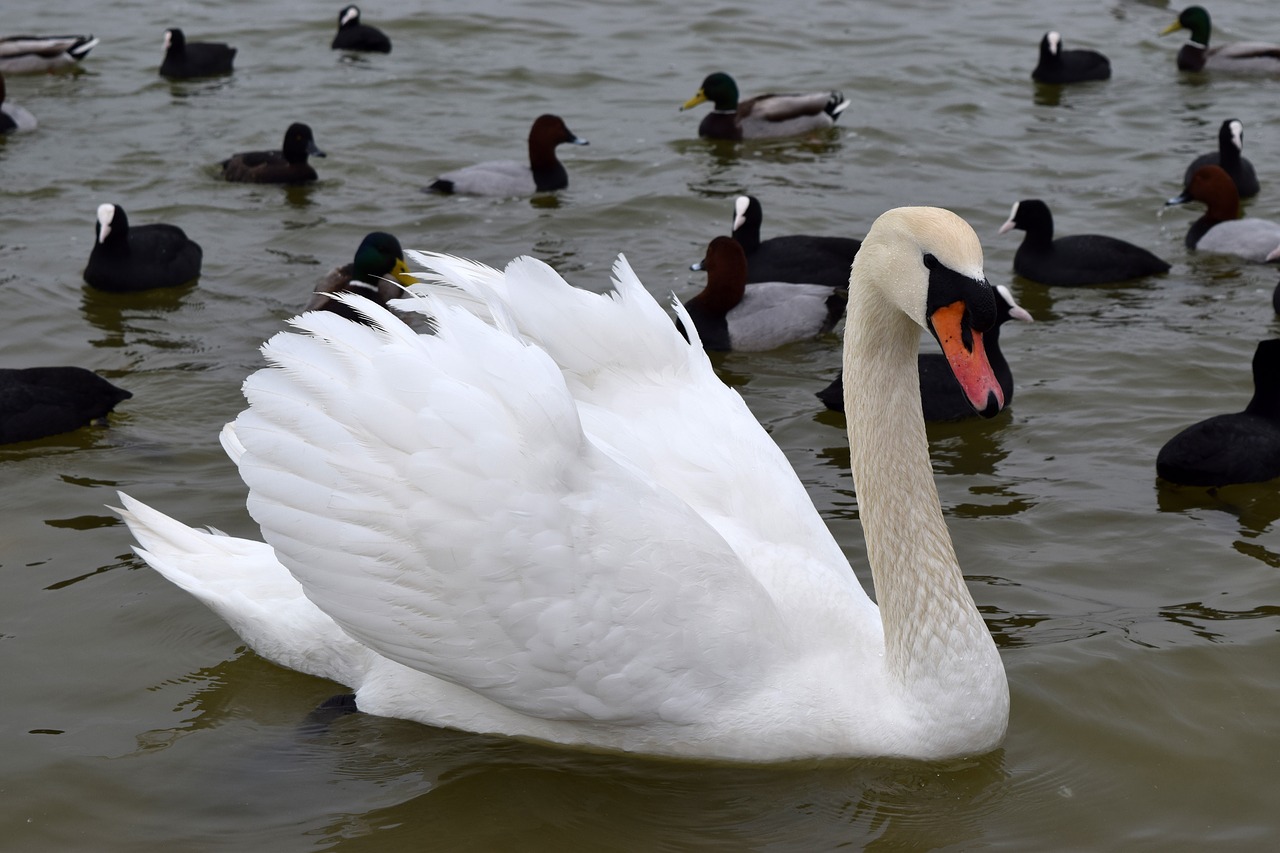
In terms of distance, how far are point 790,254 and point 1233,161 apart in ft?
12.9

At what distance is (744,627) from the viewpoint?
179 inches

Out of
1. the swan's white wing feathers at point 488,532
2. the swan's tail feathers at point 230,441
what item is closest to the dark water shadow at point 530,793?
the swan's white wing feathers at point 488,532

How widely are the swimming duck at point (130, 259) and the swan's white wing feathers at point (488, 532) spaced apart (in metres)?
5.63

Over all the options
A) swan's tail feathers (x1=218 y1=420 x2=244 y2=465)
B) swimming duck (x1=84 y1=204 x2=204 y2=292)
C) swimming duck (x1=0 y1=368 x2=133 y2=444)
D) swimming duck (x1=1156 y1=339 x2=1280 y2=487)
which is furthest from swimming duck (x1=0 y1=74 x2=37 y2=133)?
swimming duck (x1=1156 y1=339 x2=1280 y2=487)

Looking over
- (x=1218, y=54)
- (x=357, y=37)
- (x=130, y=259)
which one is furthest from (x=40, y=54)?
(x=1218, y=54)

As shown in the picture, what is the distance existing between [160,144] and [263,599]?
29.5ft

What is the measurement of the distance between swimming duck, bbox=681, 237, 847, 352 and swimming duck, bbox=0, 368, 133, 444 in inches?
136

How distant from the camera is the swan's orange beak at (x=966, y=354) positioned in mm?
4215

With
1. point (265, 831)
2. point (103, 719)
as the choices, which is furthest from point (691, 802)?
point (103, 719)

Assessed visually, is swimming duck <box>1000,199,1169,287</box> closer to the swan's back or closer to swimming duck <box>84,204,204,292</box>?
swimming duck <box>84,204,204,292</box>

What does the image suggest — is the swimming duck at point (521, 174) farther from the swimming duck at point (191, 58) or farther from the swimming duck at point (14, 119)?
the swimming duck at point (191, 58)

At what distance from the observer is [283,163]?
1210 cm

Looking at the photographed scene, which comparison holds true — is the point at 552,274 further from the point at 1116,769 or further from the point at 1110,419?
the point at 1110,419

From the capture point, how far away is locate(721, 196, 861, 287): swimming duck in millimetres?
10219
